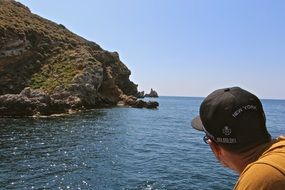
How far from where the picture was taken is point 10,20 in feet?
293

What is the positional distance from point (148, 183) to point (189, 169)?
4.91 meters

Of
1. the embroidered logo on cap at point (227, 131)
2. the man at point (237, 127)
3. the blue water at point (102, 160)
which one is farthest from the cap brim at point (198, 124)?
the blue water at point (102, 160)

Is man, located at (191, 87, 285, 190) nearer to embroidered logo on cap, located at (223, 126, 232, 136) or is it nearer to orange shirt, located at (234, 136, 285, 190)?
embroidered logo on cap, located at (223, 126, 232, 136)

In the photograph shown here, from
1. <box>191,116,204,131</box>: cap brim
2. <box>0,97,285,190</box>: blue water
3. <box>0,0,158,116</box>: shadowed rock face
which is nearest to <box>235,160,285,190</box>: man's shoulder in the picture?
<box>191,116,204,131</box>: cap brim

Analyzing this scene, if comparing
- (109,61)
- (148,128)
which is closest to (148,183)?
(148,128)

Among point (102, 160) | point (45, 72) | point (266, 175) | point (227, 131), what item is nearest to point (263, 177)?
point (266, 175)

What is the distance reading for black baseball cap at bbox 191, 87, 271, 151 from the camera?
2.85 meters

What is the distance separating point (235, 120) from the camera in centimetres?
285

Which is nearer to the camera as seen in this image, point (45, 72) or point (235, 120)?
point (235, 120)

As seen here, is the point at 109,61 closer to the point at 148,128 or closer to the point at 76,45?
the point at 76,45

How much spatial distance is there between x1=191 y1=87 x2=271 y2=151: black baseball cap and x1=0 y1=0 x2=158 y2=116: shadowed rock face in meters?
54.9

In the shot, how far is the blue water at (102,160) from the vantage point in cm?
2025

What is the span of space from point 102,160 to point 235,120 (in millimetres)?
24419

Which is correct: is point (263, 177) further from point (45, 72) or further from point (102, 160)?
point (45, 72)
